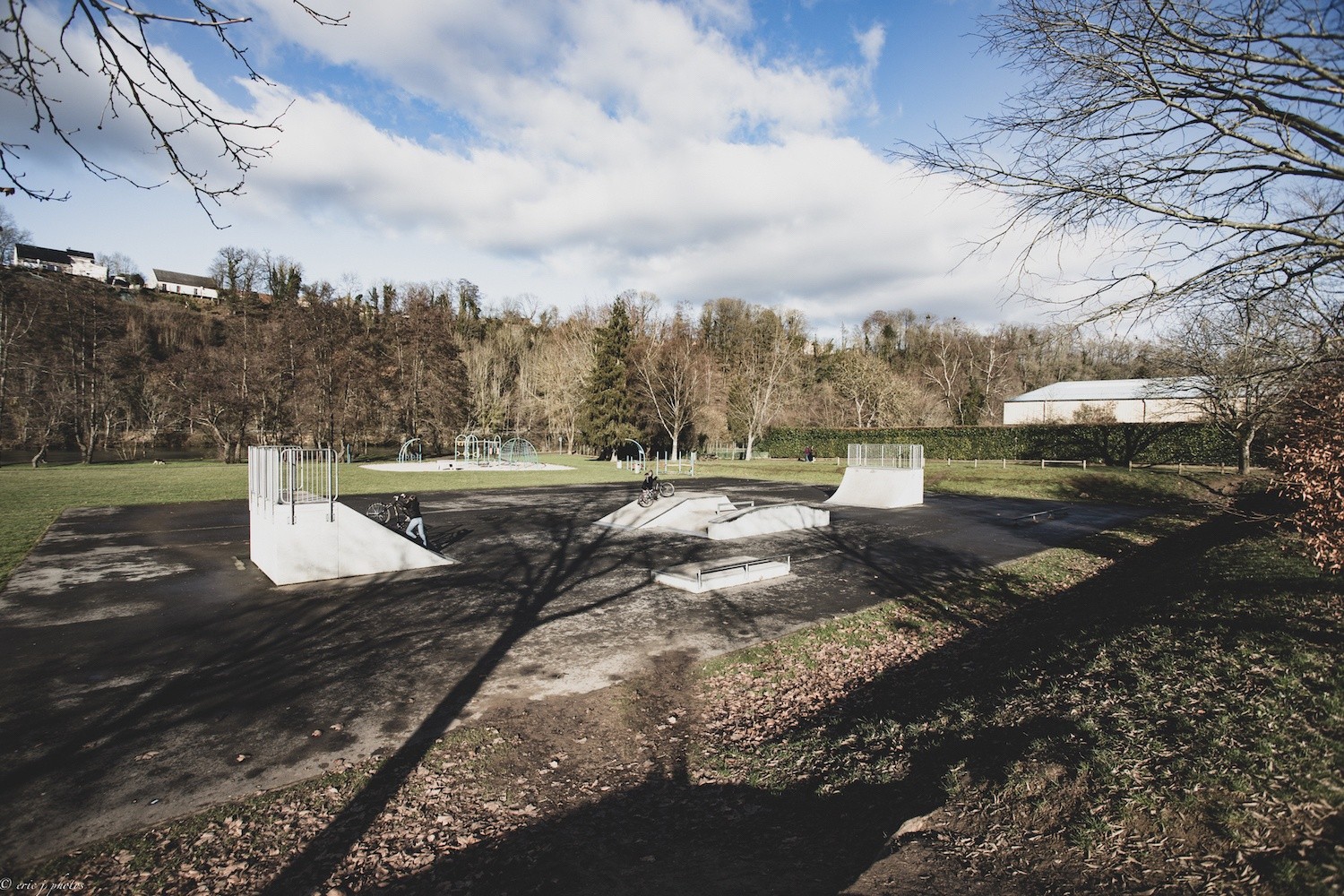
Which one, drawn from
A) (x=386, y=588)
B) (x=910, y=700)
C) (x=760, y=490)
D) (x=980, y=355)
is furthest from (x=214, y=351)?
(x=980, y=355)

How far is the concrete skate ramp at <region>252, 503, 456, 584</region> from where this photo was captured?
1171 cm

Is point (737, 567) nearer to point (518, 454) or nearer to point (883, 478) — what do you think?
point (883, 478)

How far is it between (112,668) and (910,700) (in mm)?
9488

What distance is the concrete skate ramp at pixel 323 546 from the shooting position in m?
11.7

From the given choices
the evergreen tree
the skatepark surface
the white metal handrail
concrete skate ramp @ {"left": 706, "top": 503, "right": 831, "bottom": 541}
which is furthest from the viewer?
the evergreen tree

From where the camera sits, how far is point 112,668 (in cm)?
754

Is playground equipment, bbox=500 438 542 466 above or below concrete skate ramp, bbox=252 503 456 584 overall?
above

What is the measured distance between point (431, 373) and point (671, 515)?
42.7m

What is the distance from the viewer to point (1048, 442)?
4147 cm

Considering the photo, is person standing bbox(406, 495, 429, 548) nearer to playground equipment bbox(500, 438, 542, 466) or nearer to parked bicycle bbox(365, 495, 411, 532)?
parked bicycle bbox(365, 495, 411, 532)

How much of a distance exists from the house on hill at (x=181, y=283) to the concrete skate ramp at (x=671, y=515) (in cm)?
11543

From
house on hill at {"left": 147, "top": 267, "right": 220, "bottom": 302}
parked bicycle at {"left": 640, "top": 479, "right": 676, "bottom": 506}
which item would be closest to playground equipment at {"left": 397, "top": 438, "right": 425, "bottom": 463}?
parked bicycle at {"left": 640, "top": 479, "right": 676, "bottom": 506}

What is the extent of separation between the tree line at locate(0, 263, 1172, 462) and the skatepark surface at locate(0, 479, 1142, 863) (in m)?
30.0

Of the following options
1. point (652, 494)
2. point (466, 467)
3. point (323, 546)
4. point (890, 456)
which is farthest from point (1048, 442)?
point (323, 546)
